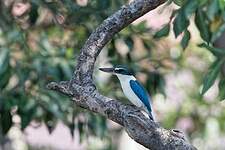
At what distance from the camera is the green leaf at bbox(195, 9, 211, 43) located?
492 centimetres

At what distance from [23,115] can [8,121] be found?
0.24 metres

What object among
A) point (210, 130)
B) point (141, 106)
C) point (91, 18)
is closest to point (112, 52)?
point (91, 18)

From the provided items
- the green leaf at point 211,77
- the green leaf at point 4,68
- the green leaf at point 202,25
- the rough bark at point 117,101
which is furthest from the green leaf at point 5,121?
the rough bark at point 117,101

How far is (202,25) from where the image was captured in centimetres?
494

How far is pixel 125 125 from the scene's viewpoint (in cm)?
352

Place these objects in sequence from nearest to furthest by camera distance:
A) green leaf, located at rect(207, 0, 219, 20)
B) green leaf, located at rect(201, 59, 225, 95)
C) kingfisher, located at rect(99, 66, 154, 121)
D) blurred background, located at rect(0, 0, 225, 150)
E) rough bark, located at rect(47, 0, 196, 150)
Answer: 1. rough bark, located at rect(47, 0, 196, 150)
2. kingfisher, located at rect(99, 66, 154, 121)
3. green leaf, located at rect(201, 59, 225, 95)
4. green leaf, located at rect(207, 0, 219, 20)
5. blurred background, located at rect(0, 0, 225, 150)

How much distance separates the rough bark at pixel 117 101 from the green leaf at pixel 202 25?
122cm

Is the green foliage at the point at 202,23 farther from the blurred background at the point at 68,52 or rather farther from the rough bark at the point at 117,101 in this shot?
the rough bark at the point at 117,101

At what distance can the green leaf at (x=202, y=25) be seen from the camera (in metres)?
4.92

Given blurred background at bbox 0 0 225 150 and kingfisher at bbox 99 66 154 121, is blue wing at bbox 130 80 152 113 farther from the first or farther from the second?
blurred background at bbox 0 0 225 150

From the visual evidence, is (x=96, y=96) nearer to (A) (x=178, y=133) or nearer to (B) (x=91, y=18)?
(A) (x=178, y=133)

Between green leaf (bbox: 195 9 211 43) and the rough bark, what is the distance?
1.22 m

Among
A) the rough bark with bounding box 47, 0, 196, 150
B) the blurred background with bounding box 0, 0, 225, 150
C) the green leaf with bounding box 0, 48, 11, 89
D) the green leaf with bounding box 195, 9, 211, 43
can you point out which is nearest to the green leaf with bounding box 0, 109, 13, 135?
the blurred background with bounding box 0, 0, 225, 150

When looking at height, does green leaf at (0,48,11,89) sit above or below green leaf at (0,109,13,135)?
above
